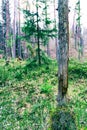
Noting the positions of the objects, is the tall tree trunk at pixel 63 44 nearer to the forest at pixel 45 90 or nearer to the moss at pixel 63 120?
the forest at pixel 45 90

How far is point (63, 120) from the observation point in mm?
7879

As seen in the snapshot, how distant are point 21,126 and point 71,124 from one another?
2.79 m

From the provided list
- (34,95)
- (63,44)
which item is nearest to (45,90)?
(34,95)

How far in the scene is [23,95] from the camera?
44.4 ft

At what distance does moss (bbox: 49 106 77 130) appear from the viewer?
7898 mm

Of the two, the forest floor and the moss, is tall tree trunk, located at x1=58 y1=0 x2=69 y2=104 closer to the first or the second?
the forest floor

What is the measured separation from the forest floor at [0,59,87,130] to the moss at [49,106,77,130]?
377 mm

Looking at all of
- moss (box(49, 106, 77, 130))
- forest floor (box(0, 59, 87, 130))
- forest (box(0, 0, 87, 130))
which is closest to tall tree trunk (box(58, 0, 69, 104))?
forest (box(0, 0, 87, 130))

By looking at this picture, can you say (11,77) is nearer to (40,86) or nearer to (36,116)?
(40,86)

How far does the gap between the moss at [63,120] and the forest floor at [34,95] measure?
0.38m

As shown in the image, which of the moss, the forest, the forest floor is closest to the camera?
the moss

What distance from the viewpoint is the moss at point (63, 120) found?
25.9 ft

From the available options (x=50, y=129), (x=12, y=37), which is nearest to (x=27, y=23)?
(x=50, y=129)

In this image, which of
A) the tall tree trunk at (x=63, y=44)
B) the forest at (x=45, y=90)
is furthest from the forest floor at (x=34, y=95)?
the tall tree trunk at (x=63, y=44)
